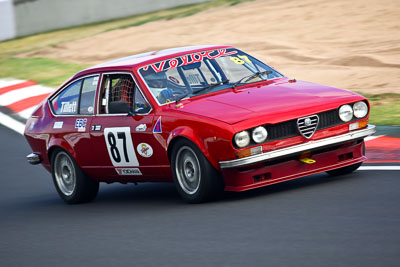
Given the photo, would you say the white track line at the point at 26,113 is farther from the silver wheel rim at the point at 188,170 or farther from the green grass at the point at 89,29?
the green grass at the point at 89,29

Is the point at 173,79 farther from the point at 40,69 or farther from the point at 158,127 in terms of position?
the point at 40,69

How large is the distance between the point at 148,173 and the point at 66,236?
4.16 feet

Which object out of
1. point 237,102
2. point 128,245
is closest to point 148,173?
point 237,102

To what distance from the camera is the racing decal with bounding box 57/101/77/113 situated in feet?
29.1

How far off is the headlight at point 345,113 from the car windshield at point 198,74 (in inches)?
42.1

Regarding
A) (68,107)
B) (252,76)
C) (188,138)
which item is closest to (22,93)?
(68,107)

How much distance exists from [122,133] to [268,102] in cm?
153

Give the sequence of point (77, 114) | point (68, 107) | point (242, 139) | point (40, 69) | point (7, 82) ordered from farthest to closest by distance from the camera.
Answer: point (40, 69) → point (7, 82) → point (68, 107) → point (77, 114) → point (242, 139)

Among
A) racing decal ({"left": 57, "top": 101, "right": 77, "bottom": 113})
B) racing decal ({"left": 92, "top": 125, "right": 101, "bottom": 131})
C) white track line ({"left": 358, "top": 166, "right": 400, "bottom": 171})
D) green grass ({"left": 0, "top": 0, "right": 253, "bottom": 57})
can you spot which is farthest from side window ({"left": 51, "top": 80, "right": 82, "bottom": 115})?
green grass ({"left": 0, "top": 0, "right": 253, "bottom": 57})

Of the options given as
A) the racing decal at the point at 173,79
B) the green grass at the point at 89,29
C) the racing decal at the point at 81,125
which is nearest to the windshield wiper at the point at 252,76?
the racing decal at the point at 173,79

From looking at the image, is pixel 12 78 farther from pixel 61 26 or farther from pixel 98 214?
pixel 98 214

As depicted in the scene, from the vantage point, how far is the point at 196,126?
7.09 metres

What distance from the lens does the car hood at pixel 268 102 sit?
277 inches

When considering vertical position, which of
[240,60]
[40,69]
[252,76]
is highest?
[40,69]
